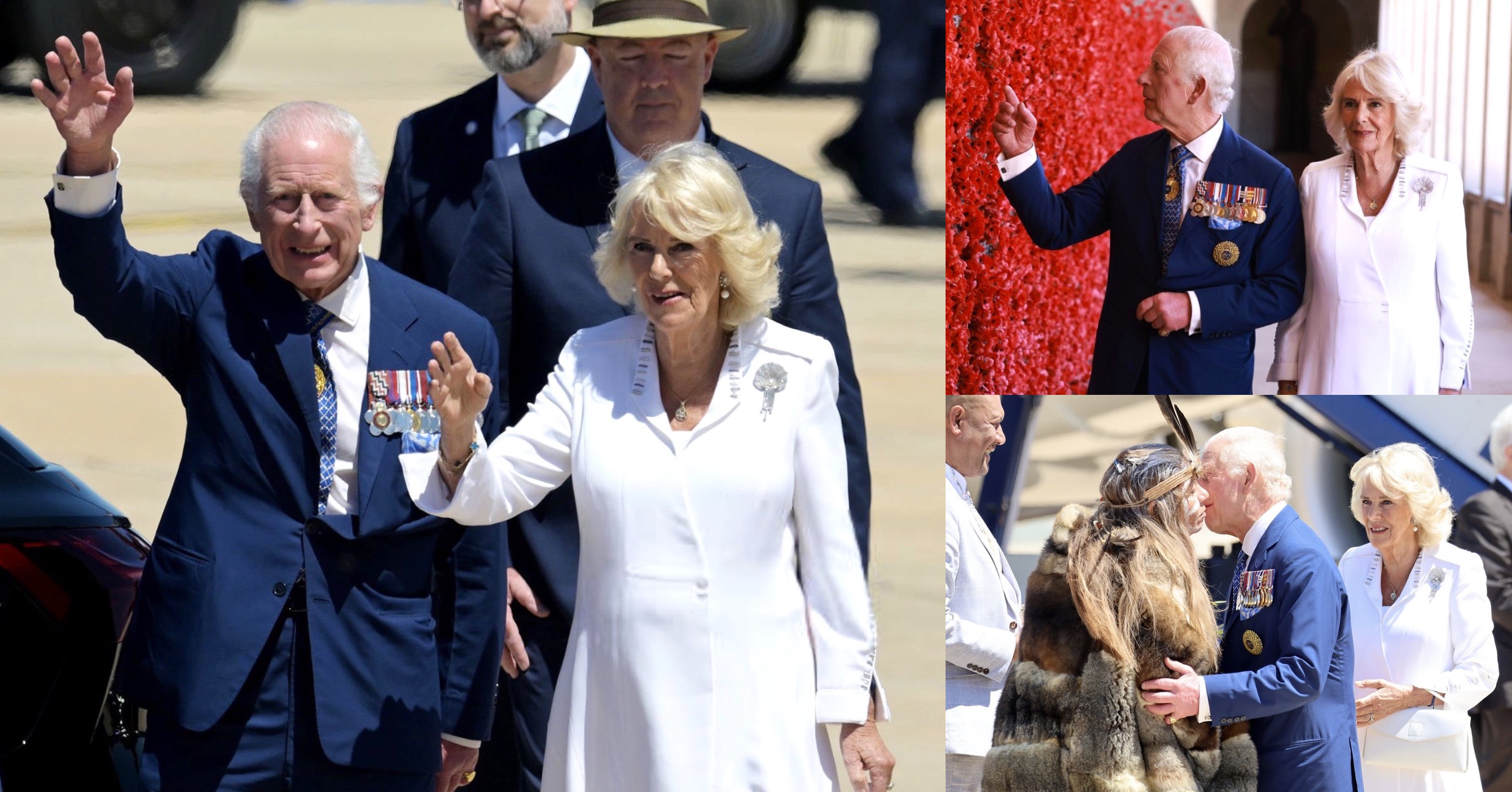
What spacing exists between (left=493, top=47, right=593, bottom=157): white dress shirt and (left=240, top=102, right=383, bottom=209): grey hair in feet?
4.11

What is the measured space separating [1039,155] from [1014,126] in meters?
0.11

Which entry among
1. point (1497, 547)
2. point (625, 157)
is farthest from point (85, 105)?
point (1497, 547)

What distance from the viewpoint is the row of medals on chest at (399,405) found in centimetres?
298

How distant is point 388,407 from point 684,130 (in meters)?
1.09

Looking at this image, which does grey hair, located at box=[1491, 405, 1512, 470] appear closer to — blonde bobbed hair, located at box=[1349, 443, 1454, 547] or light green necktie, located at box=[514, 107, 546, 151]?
blonde bobbed hair, located at box=[1349, 443, 1454, 547]

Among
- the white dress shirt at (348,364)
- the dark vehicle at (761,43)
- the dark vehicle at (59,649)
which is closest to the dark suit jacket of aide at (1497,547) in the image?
the dark vehicle at (761,43)

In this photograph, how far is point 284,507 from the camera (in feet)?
9.73

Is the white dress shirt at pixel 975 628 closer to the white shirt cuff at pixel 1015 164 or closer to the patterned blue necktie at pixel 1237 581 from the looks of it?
the patterned blue necktie at pixel 1237 581

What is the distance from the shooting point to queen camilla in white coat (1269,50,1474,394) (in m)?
4.46

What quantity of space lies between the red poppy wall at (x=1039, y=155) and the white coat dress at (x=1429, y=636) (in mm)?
950

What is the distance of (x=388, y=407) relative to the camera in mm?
2996

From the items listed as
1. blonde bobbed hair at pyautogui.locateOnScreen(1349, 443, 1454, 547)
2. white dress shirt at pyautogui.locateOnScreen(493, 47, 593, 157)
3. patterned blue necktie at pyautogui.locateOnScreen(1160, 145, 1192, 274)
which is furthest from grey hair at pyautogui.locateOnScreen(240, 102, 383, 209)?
blonde bobbed hair at pyautogui.locateOnScreen(1349, 443, 1454, 547)

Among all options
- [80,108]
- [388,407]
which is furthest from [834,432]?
[80,108]

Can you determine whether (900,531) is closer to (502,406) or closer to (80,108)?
(502,406)
